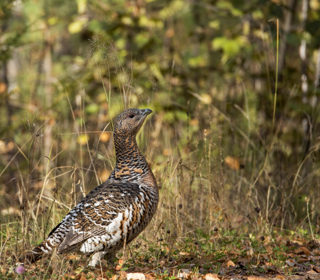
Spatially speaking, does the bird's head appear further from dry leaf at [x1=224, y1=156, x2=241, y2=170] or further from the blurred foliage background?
dry leaf at [x1=224, y1=156, x2=241, y2=170]

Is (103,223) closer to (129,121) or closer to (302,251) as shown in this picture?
(129,121)

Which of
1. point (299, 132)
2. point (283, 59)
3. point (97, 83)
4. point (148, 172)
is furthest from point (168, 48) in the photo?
point (148, 172)

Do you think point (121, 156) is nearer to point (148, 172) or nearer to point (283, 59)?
point (148, 172)

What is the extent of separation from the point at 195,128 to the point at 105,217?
4.63 meters

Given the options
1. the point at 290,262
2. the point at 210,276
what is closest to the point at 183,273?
the point at 210,276

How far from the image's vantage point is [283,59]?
7.41 meters

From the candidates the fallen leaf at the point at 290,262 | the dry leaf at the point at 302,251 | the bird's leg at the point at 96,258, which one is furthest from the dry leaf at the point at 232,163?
the bird's leg at the point at 96,258

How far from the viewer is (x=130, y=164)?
14.1 ft

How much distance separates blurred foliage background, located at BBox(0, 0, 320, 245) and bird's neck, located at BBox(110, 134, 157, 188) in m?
0.28

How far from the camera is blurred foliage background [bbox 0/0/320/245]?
4.76m

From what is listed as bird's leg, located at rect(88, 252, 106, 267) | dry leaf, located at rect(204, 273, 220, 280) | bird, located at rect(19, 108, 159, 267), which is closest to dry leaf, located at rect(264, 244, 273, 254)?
dry leaf, located at rect(204, 273, 220, 280)

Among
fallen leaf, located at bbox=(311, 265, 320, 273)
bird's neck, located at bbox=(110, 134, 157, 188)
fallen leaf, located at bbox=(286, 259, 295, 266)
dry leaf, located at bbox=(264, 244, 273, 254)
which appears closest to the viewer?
fallen leaf, located at bbox=(311, 265, 320, 273)

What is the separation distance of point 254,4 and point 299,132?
2.41 m

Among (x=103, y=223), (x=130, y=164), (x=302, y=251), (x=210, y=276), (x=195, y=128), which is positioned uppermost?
(x=130, y=164)
